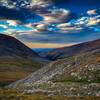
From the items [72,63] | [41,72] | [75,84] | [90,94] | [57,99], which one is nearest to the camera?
[57,99]

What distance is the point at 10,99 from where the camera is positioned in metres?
63.3

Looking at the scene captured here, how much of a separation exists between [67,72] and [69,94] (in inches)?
1112

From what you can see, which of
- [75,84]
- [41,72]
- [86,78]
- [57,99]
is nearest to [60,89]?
[75,84]

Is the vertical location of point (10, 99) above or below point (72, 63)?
below

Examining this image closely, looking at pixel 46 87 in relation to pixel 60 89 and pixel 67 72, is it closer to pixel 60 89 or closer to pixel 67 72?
pixel 60 89

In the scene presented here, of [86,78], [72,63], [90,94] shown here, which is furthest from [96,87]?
[72,63]

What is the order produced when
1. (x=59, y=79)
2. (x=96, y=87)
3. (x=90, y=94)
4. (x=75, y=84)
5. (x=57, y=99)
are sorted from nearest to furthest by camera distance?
1. (x=57, y=99)
2. (x=90, y=94)
3. (x=96, y=87)
4. (x=75, y=84)
5. (x=59, y=79)

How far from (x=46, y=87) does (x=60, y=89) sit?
664 cm

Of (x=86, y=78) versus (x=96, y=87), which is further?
(x=86, y=78)

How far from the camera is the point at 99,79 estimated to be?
89125mm

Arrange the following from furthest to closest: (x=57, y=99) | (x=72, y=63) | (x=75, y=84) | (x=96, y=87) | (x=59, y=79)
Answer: (x=72, y=63) < (x=59, y=79) < (x=75, y=84) < (x=96, y=87) < (x=57, y=99)

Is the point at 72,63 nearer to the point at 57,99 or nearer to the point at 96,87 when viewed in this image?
the point at 96,87

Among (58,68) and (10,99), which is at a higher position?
(58,68)

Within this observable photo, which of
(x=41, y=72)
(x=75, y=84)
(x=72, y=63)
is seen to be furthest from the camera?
(x=41, y=72)
